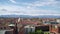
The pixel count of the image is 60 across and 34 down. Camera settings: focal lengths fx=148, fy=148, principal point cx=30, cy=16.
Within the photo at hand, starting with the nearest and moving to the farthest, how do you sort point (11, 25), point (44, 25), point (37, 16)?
point (37, 16) → point (11, 25) → point (44, 25)

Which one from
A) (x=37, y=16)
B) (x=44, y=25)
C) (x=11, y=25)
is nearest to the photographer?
(x=37, y=16)

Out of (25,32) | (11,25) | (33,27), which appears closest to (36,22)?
(33,27)

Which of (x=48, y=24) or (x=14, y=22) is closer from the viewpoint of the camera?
(x=14, y=22)

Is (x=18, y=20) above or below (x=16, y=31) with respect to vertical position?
above

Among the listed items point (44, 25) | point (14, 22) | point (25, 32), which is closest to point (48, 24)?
point (44, 25)

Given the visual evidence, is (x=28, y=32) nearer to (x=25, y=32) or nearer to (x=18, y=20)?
(x=25, y=32)

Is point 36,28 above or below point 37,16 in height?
below

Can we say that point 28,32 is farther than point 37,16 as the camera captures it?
Yes

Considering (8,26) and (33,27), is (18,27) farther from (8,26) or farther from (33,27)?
(33,27)
